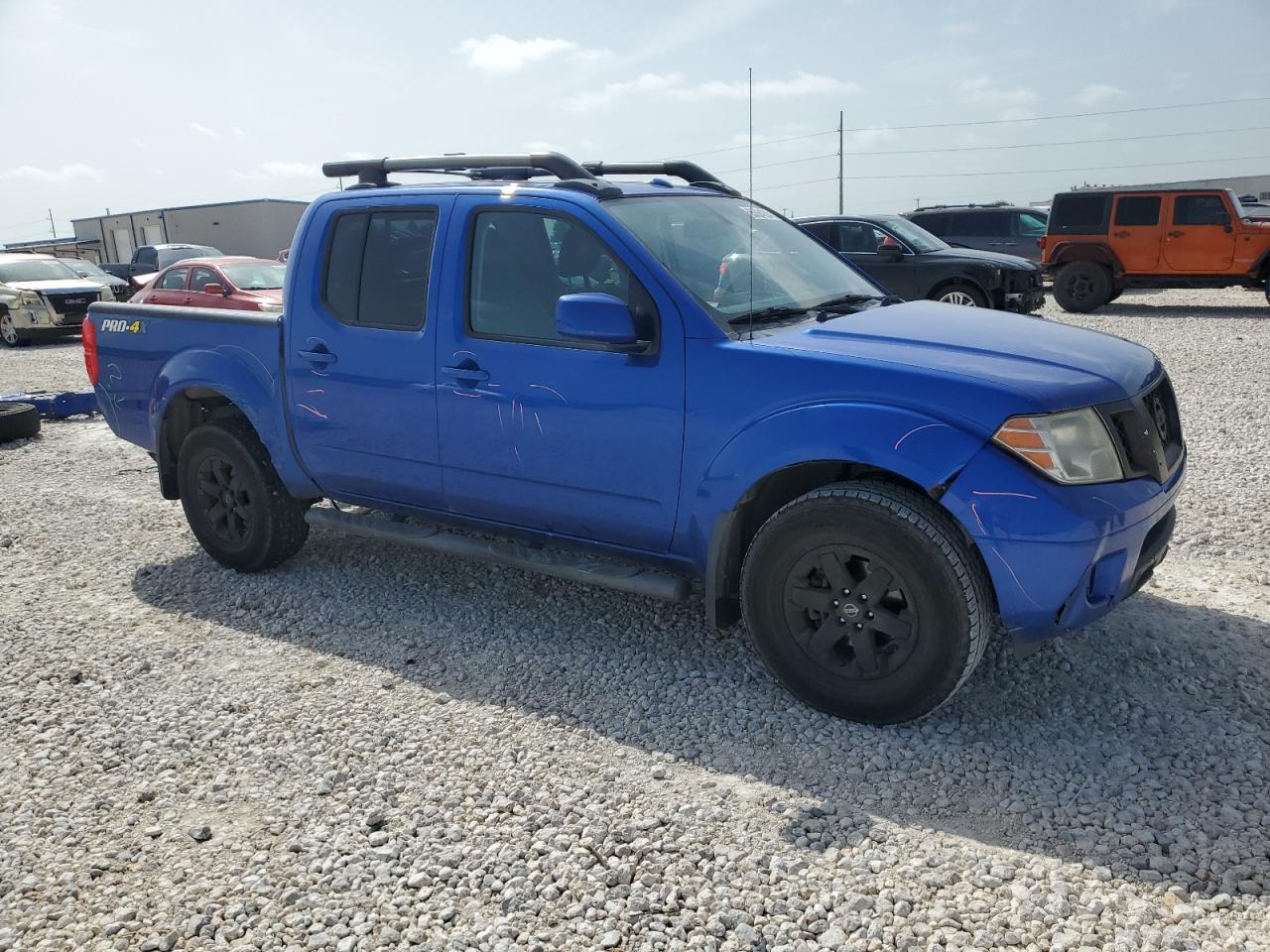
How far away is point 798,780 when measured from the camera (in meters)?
3.33

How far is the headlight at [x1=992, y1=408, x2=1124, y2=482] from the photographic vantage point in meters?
3.21

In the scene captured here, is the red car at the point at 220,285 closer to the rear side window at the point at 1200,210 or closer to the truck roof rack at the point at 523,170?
the truck roof rack at the point at 523,170

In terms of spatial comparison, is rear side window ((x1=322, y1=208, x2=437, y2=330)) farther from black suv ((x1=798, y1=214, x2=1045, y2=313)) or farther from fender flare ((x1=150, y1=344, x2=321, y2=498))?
black suv ((x1=798, y1=214, x2=1045, y2=313))

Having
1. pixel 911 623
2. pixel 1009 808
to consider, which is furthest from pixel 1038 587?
pixel 1009 808

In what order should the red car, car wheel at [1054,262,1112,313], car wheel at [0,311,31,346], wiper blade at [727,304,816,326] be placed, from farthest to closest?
car wheel at [0,311,31,346], car wheel at [1054,262,1112,313], the red car, wiper blade at [727,304,816,326]

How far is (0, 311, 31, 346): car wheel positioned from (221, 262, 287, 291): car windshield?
6.07 meters

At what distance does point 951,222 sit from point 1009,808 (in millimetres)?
17728

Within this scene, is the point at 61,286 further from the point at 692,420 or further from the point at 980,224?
the point at 692,420

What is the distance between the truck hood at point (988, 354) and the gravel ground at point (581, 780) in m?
1.19

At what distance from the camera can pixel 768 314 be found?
397 centimetres

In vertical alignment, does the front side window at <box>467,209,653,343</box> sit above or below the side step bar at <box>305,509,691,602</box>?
above

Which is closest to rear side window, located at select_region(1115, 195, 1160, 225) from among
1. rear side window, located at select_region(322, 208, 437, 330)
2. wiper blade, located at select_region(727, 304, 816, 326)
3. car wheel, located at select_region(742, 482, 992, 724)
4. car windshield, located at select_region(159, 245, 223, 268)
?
wiper blade, located at select_region(727, 304, 816, 326)

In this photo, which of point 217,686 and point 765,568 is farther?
point 217,686

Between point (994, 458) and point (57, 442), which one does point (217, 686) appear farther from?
point (57, 442)
